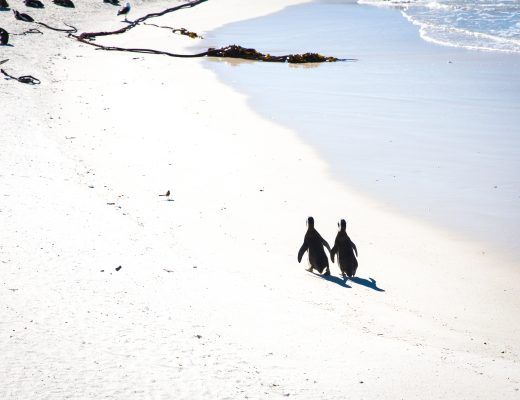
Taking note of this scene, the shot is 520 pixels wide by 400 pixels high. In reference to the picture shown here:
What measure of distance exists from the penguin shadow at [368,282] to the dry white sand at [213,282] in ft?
0.10

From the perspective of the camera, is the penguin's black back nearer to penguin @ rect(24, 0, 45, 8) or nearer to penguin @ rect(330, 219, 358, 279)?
penguin @ rect(330, 219, 358, 279)

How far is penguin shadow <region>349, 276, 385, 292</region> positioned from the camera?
7066 mm

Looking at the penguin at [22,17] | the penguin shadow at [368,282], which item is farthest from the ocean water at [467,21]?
the penguin shadow at [368,282]

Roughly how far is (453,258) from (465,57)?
46.2ft

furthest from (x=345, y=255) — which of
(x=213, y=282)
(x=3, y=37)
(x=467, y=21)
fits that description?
(x=467, y=21)

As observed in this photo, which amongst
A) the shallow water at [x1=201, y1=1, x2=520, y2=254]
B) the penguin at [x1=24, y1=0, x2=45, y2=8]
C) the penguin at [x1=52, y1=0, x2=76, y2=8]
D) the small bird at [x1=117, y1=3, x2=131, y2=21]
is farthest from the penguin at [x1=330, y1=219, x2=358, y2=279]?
the small bird at [x1=117, y1=3, x2=131, y2=21]

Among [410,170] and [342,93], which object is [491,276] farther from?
[342,93]

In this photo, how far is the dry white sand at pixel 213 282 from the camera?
4637 millimetres

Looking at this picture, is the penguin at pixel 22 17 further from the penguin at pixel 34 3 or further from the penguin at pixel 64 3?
the penguin at pixel 64 3

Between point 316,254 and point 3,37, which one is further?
point 3,37

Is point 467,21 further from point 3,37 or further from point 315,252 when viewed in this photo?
point 315,252

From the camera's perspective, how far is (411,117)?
13.7 meters

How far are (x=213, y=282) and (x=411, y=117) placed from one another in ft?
28.1

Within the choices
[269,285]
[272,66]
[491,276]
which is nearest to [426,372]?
[269,285]
